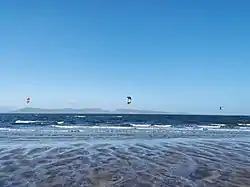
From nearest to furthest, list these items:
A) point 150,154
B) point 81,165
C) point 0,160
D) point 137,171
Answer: point 137,171 < point 81,165 < point 0,160 < point 150,154

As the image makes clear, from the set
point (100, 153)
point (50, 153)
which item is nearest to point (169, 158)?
point (100, 153)

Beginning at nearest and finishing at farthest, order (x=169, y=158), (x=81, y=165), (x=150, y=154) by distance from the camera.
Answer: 1. (x=81, y=165)
2. (x=169, y=158)
3. (x=150, y=154)

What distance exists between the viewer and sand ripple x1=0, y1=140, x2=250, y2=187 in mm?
8727

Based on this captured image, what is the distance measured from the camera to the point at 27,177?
9219 millimetres

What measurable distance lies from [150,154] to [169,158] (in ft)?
4.74

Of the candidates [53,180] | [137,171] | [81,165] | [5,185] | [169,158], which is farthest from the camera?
[169,158]

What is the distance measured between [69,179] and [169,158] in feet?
17.8

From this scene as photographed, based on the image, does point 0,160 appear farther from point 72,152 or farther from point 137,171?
point 137,171

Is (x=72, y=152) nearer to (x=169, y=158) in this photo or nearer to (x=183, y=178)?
(x=169, y=158)

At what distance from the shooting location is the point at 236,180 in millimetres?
9055

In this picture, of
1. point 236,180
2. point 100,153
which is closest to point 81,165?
point 100,153

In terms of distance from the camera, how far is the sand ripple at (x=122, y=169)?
8.73m

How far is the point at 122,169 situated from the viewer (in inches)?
418

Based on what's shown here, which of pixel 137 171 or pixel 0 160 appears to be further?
pixel 0 160
